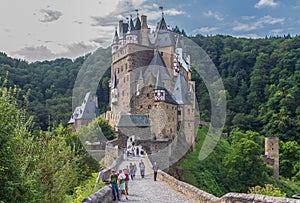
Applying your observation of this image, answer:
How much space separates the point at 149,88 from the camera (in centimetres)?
4647

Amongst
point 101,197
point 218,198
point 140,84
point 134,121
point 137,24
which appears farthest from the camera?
point 137,24

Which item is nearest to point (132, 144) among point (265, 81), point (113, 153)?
point (113, 153)

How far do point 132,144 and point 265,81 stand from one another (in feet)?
184

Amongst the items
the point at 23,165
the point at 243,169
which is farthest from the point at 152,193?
the point at 243,169

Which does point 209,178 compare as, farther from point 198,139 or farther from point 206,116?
point 206,116

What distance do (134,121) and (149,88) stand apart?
5.31m

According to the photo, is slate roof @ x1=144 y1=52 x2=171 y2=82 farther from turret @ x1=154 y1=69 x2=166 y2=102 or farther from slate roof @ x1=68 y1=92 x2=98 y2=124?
slate roof @ x1=68 y1=92 x2=98 y2=124

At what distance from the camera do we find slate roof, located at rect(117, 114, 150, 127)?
1662 inches

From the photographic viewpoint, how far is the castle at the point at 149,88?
140ft

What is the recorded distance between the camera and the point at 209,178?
4141 centimetres

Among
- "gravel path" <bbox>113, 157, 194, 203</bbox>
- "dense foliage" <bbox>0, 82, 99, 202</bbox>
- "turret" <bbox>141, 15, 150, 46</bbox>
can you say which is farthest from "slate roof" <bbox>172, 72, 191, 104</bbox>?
"dense foliage" <bbox>0, 82, 99, 202</bbox>

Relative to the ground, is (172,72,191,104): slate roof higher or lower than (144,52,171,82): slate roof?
lower

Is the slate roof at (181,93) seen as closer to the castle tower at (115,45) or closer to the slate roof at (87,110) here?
the castle tower at (115,45)

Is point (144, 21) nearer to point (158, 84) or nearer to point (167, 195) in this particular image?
point (158, 84)
